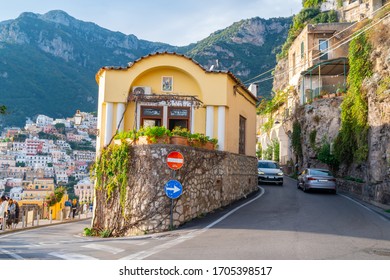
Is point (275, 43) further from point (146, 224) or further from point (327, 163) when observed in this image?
point (146, 224)

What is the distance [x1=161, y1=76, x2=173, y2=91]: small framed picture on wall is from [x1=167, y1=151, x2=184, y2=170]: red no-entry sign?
5.96 meters


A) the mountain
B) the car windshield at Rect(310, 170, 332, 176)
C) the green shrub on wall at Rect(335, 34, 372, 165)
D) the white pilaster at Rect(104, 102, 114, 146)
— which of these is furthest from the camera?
the mountain

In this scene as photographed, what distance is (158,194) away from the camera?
42.3ft

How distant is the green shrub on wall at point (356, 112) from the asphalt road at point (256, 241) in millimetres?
9495

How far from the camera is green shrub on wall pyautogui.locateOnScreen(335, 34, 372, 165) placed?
23.5 meters

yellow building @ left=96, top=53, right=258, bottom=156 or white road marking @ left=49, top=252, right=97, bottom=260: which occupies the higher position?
yellow building @ left=96, top=53, right=258, bottom=156

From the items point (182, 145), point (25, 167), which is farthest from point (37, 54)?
point (182, 145)

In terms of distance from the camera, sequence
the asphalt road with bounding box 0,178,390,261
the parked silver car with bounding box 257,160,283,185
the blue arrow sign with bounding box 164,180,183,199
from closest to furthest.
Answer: the asphalt road with bounding box 0,178,390,261, the blue arrow sign with bounding box 164,180,183,199, the parked silver car with bounding box 257,160,283,185

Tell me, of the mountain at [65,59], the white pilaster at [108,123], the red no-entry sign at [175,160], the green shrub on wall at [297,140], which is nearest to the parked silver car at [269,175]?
the green shrub on wall at [297,140]

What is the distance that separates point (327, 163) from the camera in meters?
30.4

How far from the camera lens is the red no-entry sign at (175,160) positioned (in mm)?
12305

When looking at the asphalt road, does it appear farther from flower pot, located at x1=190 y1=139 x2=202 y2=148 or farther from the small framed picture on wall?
the small framed picture on wall

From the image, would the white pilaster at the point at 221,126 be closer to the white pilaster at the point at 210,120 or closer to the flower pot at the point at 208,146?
the white pilaster at the point at 210,120

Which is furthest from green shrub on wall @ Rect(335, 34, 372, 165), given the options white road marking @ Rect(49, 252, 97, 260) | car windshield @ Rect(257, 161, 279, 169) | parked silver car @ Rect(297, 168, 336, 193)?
white road marking @ Rect(49, 252, 97, 260)
